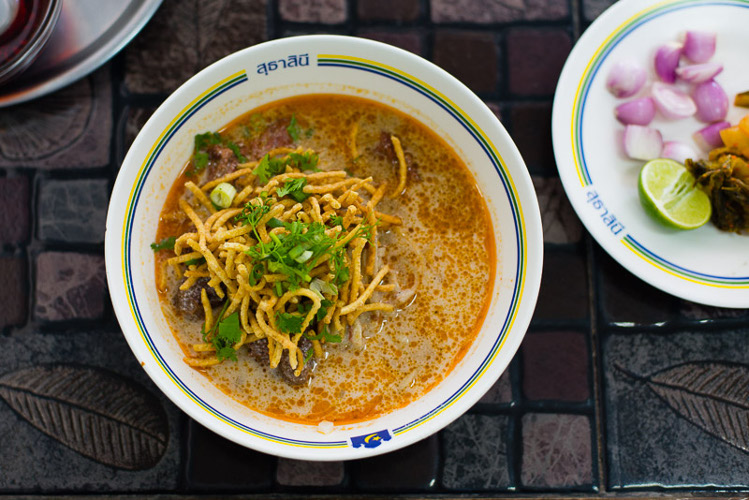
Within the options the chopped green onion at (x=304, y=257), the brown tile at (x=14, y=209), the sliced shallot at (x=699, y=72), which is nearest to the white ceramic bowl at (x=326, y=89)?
the chopped green onion at (x=304, y=257)

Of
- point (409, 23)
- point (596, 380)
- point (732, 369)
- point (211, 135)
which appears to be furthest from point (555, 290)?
point (211, 135)

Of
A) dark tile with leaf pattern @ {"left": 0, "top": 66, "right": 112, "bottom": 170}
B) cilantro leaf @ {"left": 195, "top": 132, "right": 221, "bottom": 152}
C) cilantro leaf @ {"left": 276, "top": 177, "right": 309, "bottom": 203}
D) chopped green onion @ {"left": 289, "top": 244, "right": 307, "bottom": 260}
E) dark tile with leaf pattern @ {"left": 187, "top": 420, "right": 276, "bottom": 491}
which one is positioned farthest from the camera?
dark tile with leaf pattern @ {"left": 0, "top": 66, "right": 112, "bottom": 170}

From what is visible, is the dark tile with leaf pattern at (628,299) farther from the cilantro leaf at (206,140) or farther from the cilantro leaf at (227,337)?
the cilantro leaf at (206,140)

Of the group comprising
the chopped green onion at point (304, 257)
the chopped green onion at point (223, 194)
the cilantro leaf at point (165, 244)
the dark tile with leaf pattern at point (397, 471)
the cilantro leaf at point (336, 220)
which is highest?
the chopped green onion at point (223, 194)

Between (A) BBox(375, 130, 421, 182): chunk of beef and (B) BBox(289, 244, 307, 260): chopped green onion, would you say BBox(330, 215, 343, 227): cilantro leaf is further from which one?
(A) BBox(375, 130, 421, 182): chunk of beef

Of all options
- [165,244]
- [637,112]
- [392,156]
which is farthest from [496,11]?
[165,244]

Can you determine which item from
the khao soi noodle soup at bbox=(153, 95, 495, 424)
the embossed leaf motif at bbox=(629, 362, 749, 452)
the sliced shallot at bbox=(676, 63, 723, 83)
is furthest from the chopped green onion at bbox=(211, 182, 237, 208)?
the sliced shallot at bbox=(676, 63, 723, 83)

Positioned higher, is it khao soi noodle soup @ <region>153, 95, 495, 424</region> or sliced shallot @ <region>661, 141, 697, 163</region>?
sliced shallot @ <region>661, 141, 697, 163</region>
